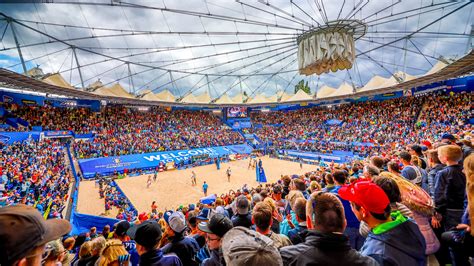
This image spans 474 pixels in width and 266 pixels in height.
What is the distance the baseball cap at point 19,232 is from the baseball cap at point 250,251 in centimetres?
117

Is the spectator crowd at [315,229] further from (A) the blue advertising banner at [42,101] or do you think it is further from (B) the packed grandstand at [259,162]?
(A) the blue advertising banner at [42,101]

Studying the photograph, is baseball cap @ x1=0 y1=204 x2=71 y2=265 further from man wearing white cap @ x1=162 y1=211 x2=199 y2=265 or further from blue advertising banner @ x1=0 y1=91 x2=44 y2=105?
blue advertising banner @ x1=0 y1=91 x2=44 y2=105

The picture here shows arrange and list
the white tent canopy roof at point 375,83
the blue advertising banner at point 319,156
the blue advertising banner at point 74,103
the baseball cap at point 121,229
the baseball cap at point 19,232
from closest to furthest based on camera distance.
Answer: the baseball cap at point 19,232 → the baseball cap at point 121,229 → the blue advertising banner at point 319,156 → the white tent canopy roof at point 375,83 → the blue advertising banner at point 74,103

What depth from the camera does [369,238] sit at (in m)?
2.13

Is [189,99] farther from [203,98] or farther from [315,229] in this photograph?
[315,229]

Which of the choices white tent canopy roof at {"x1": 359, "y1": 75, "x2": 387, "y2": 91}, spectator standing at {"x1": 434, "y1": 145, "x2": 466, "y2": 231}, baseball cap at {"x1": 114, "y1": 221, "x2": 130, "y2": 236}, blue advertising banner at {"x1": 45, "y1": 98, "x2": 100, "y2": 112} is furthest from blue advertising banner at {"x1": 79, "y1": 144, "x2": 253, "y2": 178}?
spectator standing at {"x1": 434, "y1": 145, "x2": 466, "y2": 231}

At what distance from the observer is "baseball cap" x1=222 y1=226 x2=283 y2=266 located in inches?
54.2

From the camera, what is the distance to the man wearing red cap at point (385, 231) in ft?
6.37

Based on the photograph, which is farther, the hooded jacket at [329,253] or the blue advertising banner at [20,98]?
the blue advertising banner at [20,98]

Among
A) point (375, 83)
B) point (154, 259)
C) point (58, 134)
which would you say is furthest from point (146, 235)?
point (375, 83)

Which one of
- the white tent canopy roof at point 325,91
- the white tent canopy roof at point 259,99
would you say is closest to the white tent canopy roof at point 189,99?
the white tent canopy roof at point 259,99

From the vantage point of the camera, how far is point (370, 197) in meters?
2.13

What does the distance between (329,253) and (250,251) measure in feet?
2.05

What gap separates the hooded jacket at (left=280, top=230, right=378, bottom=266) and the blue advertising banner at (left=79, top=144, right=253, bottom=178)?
2627 centimetres
